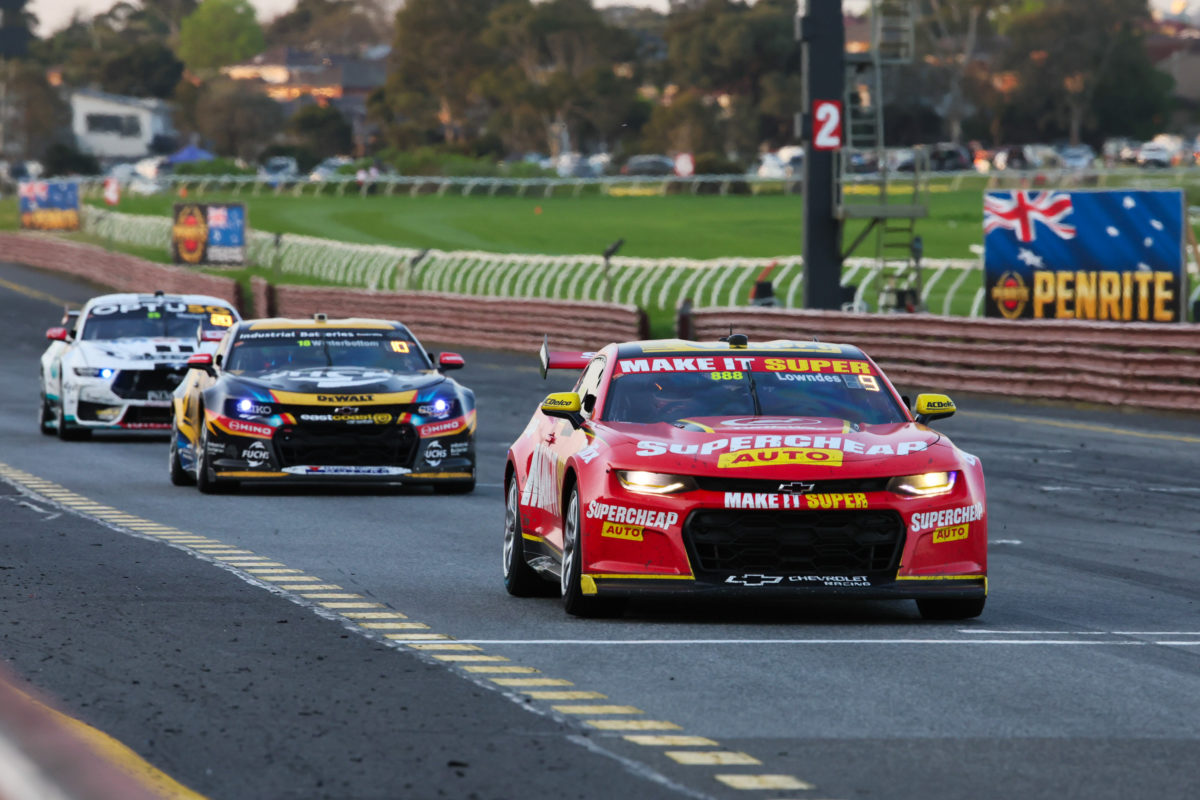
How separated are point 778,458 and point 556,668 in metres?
1.64

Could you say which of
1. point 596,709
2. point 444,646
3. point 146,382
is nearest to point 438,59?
point 146,382

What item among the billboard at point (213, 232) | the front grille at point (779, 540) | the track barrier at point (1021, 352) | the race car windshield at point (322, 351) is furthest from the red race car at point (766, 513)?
the billboard at point (213, 232)

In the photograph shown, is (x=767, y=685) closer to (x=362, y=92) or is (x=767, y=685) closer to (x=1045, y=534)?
(x=1045, y=534)

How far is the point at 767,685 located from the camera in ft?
26.3

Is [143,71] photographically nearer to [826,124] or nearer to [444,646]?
[826,124]

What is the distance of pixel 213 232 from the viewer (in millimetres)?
58125

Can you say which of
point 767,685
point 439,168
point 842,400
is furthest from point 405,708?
point 439,168

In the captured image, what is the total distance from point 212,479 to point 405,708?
30.4 feet

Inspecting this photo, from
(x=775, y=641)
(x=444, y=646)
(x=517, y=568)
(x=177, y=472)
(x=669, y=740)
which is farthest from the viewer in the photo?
(x=177, y=472)

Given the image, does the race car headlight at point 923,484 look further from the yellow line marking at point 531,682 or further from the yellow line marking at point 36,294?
the yellow line marking at point 36,294

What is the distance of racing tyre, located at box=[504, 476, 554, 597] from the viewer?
10.8 metres

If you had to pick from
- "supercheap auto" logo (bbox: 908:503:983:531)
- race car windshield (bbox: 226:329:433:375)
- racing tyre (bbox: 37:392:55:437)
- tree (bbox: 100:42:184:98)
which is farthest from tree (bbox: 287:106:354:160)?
"supercheap auto" logo (bbox: 908:503:983:531)

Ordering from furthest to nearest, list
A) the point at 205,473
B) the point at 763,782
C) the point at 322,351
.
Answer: the point at 322,351, the point at 205,473, the point at 763,782

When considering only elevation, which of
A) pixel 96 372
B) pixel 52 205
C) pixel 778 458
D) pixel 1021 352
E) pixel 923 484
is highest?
pixel 778 458
